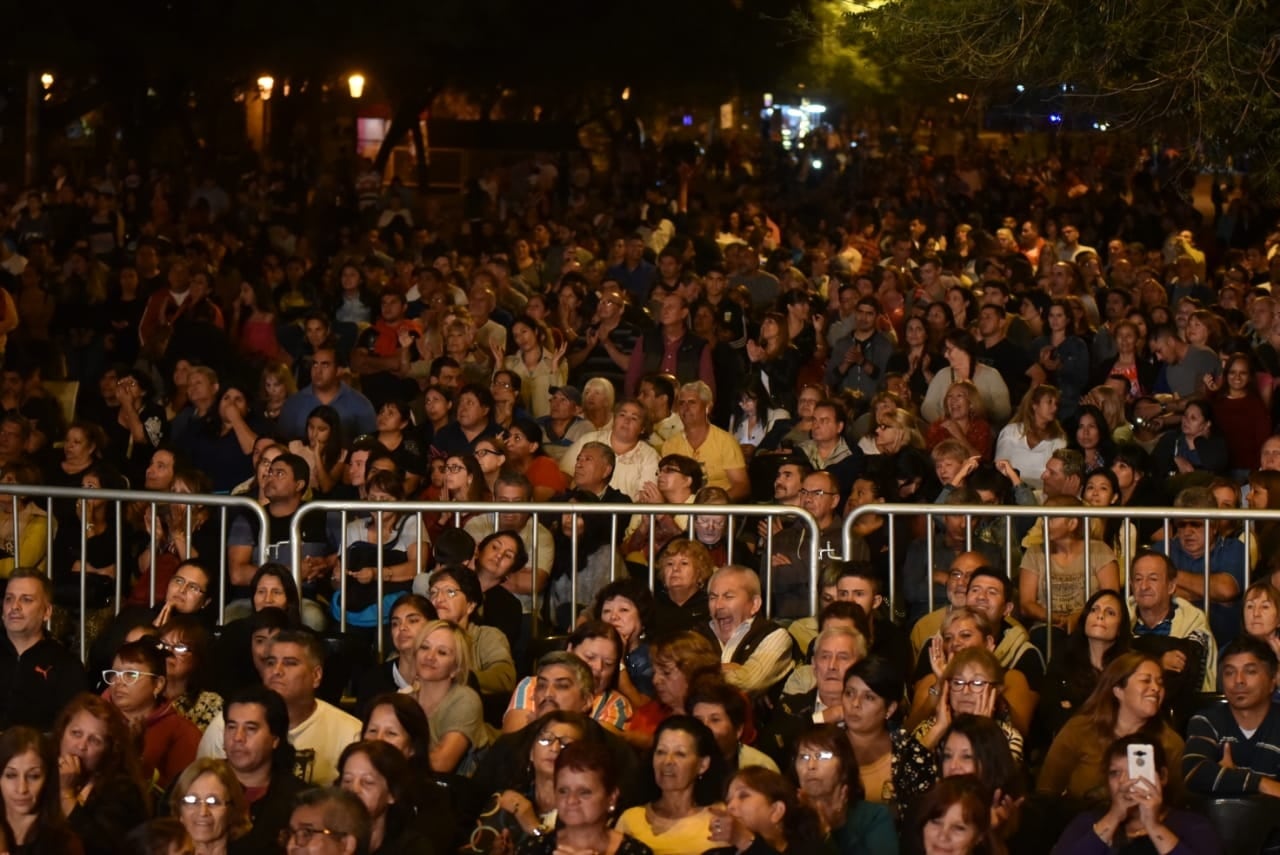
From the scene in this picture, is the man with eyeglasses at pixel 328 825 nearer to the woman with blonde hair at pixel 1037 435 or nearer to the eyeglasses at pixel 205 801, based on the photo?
the eyeglasses at pixel 205 801

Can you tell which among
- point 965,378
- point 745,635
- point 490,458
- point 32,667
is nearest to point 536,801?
point 745,635

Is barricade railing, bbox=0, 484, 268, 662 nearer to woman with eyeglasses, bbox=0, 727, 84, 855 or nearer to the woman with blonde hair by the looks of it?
woman with eyeglasses, bbox=0, 727, 84, 855

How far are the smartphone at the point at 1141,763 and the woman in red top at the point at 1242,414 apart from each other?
6376 mm

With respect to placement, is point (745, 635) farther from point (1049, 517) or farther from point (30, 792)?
point (30, 792)

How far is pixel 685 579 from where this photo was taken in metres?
10.3

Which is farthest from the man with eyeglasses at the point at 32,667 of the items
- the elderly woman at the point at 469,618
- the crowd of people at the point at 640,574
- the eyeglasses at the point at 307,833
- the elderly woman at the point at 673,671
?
the eyeglasses at the point at 307,833

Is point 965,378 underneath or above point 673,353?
underneath

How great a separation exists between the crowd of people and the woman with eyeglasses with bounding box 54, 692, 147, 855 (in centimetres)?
2

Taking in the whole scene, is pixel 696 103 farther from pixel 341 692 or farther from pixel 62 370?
pixel 341 692

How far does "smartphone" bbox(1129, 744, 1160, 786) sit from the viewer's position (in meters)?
7.59

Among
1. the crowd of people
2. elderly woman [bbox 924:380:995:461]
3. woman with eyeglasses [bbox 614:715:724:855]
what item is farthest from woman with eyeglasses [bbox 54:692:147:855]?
elderly woman [bbox 924:380:995:461]

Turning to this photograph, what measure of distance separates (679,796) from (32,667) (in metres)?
3.34

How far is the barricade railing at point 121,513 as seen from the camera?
10.4 m

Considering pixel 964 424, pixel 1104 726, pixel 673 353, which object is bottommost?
pixel 1104 726
